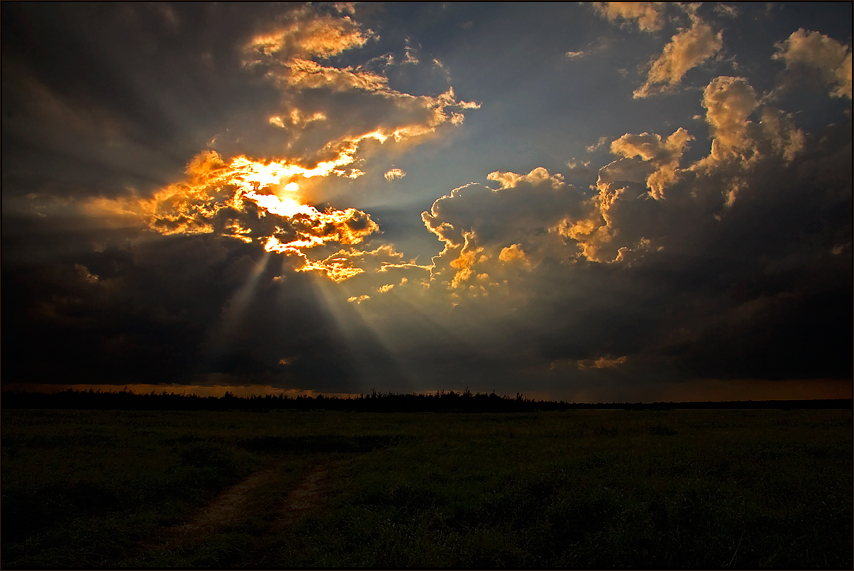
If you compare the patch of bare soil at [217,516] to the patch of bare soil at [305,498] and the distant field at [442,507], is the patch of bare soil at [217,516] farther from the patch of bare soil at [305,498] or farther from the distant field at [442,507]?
the patch of bare soil at [305,498]

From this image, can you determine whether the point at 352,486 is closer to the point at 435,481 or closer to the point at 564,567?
the point at 435,481

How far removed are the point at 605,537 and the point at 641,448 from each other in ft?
52.0

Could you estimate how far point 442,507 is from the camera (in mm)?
14477

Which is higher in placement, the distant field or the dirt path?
the distant field

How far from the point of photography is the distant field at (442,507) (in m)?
10.4

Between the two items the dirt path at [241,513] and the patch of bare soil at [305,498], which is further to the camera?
the patch of bare soil at [305,498]

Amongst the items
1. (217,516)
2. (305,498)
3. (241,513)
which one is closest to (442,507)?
(305,498)

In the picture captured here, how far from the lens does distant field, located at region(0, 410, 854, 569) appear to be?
1045 cm

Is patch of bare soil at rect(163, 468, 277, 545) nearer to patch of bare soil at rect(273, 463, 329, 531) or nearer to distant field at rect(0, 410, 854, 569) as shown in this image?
distant field at rect(0, 410, 854, 569)

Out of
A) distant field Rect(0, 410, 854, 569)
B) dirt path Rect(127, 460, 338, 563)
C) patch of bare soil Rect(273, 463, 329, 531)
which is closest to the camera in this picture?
distant field Rect(0, 410, 854, 569)

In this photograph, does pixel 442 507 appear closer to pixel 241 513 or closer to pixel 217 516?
pixel 241 513

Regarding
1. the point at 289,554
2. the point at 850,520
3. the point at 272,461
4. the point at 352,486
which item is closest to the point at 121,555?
the point at 289,554

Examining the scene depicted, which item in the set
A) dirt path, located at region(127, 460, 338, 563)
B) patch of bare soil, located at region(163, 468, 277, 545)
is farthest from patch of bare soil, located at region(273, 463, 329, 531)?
patch of bare soil, located at region(163, 468, 277, 545)

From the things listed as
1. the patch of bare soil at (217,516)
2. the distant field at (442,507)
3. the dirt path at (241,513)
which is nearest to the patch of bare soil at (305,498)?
the dirt path at (241,513)
